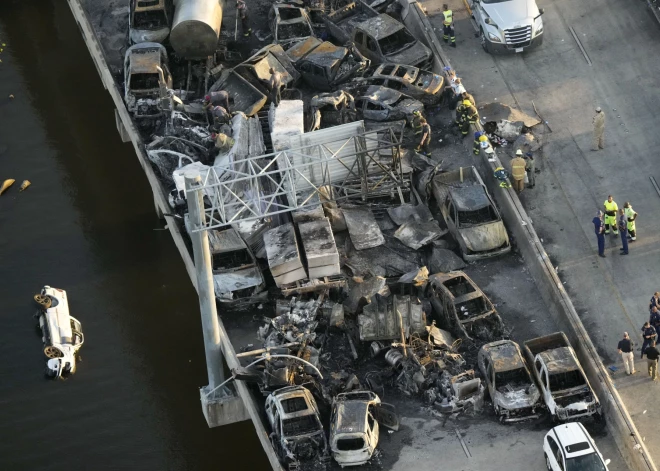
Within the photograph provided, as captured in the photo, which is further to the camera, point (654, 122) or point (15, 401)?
point (654, 122)

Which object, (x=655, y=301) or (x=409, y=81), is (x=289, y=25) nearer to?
(x=409, y=81)

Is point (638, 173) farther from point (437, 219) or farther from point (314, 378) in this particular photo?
point (314, 378)

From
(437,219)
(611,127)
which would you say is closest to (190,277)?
(437,219)

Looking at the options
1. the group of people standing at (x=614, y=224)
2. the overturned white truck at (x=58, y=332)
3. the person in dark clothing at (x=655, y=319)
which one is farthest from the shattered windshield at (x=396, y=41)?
the person in dark clothing at (x=655, y=319)

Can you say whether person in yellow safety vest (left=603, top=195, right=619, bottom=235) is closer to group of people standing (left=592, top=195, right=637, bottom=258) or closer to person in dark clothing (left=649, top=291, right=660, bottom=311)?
group of people standing (left=592, top=195, right=637, bottom=258)

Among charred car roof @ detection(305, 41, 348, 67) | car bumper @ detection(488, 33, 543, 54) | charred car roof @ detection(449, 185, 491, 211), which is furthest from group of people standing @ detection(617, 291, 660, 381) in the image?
charred car roof @ detection(305, 41, 348, 67)

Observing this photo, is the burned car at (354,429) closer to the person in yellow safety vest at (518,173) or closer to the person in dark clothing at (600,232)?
the person in dark clothing at (600,232)
